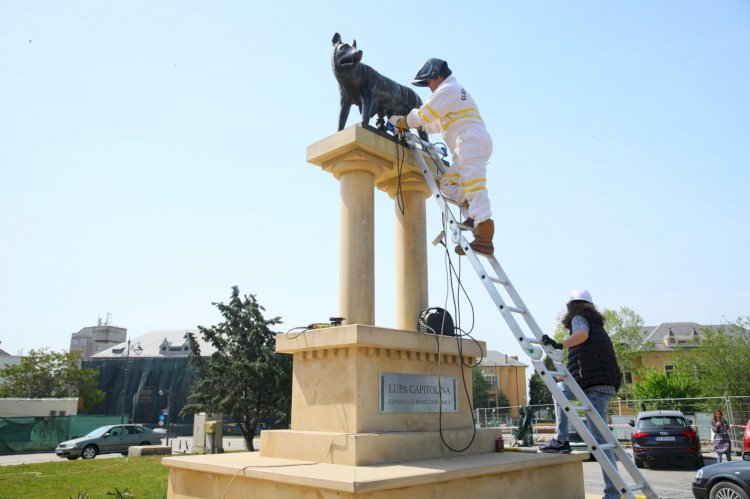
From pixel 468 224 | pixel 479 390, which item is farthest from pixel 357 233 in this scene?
pixel 479 390

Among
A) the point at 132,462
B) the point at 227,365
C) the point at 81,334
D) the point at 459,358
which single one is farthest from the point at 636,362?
the point at 81,334

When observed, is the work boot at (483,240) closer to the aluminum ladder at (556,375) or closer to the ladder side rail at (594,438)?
the aluminum ladder at (556,375)

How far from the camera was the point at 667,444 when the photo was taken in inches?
597

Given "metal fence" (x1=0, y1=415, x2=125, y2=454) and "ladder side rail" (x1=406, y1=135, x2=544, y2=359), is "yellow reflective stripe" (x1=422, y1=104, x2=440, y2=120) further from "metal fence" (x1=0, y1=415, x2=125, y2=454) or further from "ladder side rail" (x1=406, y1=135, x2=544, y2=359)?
"metal fence" (x1=0, y1=415, x2=125, y2=454)

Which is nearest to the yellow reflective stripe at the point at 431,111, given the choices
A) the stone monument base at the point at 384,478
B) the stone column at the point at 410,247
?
the stone column at the point at 410,247

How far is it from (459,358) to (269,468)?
2509 mm

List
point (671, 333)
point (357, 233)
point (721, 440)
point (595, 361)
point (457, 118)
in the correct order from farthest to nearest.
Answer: point (671, 333) → point (721, 440) → point (357, 233) → point (457, 118) → point (595, 361)

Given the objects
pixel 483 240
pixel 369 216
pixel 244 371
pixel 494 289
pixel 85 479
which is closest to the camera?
pixel 494 289

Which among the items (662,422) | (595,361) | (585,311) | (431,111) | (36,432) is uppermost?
(431,111)

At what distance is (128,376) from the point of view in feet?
205

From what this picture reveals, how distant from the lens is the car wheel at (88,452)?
23000 millimetres

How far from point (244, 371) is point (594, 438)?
23.5m

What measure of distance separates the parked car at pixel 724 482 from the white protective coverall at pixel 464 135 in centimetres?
646

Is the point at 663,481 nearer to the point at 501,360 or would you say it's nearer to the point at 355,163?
the point at 355,163
